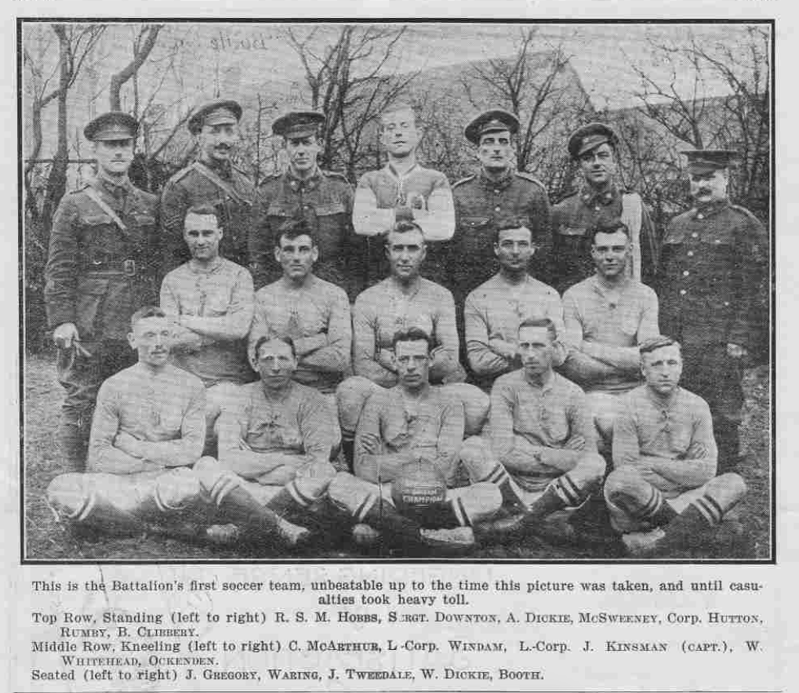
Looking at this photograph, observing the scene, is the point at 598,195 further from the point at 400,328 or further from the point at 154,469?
the point at 154,469

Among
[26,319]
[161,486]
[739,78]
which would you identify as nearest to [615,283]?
[739,78]

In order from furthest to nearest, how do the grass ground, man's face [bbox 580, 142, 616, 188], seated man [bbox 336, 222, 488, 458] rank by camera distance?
man's face [bbox 580, 142, 616, 188] → seated man [bbox 336, 222, 488, 458] → the grass ground

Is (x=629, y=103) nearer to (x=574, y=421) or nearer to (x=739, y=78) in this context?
(x=739, y=78)

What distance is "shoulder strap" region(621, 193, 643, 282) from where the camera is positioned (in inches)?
218

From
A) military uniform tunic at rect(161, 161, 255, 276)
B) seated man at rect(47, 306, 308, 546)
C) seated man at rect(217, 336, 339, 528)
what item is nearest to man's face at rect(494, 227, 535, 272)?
seated man at rect(217, 336, 339, 528)

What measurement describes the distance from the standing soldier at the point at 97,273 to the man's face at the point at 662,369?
2.01 meters

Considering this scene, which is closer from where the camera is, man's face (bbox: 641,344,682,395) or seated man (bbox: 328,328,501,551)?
seated man (bbox: 328,328,501,551)

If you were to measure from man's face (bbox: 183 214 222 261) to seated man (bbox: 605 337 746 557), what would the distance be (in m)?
1.77

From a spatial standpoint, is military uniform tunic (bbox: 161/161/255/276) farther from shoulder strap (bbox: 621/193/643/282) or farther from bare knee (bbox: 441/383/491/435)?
shoulder strap (bbox: 621/193/643/282)

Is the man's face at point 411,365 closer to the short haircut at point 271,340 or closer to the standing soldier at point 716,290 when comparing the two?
the short haircut at point 271,340

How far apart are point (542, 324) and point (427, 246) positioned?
560 mm

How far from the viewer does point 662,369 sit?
5.48m

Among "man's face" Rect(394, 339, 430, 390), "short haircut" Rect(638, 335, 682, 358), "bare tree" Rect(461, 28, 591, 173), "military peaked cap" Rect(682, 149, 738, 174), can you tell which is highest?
"bare tree" Rect(461, 28, 591, 173)

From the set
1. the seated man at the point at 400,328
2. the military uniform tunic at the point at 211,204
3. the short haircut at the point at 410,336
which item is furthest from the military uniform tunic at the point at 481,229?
the military uniform tunic at the point at 211,204
